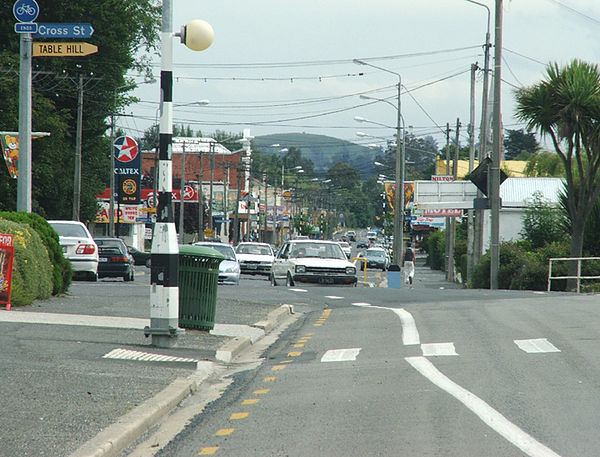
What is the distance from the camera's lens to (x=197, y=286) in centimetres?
1523

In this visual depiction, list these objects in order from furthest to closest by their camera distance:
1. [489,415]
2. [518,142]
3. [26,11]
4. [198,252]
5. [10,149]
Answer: [518,142] → [10,149] → [26,11] → [198,252] → [489,415]

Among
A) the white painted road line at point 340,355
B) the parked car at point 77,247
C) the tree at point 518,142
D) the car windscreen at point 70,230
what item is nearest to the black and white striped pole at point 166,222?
the white painted road line at point 340,355

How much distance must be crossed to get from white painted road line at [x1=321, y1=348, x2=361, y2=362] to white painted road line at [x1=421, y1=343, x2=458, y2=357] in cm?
91

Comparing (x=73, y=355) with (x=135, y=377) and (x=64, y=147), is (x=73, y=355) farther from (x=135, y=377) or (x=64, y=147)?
(x=64, y=147)

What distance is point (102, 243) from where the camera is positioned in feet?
116

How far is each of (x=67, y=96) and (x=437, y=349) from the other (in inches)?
1420

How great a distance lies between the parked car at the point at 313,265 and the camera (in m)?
29.5

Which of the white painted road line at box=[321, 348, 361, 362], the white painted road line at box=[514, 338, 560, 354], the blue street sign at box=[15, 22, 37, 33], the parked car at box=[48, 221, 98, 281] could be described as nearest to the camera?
the white painted road line at box=[321, 348, 361, 362]

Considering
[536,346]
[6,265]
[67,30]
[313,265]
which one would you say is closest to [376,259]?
[313,265]

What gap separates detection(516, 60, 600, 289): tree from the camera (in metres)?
30.4

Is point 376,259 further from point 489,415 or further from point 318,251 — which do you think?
point 489,415

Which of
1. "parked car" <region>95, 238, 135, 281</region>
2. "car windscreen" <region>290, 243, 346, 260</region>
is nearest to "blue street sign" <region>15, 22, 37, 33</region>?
"car windscreen" <region>290, 243, 346, 260</region>

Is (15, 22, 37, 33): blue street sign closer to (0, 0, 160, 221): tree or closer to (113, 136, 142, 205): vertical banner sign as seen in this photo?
(0, 0, 160, 221): tree

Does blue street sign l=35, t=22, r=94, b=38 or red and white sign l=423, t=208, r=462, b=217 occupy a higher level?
blue street sign l=35, t=22, r=94, b=38
